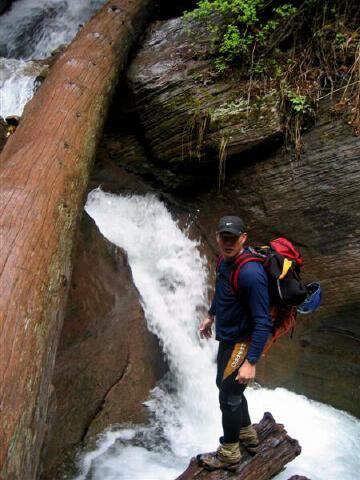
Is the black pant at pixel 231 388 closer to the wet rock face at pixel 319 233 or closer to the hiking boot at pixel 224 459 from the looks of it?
the hiking boot at pixel 224 459

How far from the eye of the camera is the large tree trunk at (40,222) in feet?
7.33

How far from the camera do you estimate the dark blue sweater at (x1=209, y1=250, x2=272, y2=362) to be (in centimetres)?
277

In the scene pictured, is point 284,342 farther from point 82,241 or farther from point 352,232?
point 82,241

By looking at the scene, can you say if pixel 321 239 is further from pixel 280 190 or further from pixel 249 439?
pixel 249 439

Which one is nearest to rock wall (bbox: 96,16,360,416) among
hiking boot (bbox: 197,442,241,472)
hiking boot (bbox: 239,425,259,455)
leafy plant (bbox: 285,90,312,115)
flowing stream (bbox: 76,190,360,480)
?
leafy plant (bbox: 285,90,312,115)

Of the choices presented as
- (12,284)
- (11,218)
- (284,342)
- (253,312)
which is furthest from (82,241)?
(284,342)

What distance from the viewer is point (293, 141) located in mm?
5512

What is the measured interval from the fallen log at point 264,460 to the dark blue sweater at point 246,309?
97cm

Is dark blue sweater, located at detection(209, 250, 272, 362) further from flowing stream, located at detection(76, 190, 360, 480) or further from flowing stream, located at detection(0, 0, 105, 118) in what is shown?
flowing stream, located at detection(0, 0, 105, 118)

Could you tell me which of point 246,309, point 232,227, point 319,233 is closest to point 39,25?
point 319,233

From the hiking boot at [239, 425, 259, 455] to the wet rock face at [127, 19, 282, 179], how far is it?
3.45m

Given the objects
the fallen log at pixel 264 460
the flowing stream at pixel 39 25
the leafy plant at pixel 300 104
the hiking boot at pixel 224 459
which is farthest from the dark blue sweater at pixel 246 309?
the flowing stream at pixel 39 25

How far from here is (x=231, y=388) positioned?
3.04 meters

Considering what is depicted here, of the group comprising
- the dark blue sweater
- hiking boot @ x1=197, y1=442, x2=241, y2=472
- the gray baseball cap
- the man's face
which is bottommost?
hiking boot @ x1=197, y1=442, x2=241, y2=472
